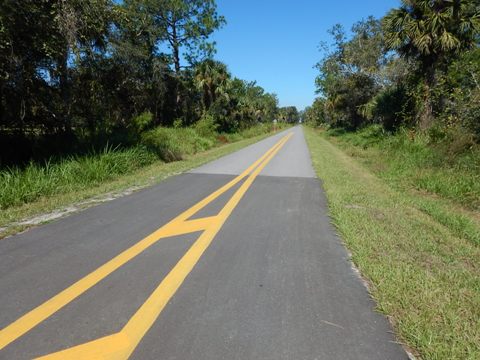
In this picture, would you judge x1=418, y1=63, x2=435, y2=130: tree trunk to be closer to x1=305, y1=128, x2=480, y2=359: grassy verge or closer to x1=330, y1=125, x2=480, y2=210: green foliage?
x1=330, y1=125, x2=480, y2=210: green foliage

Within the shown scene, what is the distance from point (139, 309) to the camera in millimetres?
2807

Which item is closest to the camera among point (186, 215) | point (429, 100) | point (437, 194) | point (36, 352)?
point (36, 352)

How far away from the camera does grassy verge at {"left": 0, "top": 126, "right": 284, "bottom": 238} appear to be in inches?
244

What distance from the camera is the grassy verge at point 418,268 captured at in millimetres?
2561

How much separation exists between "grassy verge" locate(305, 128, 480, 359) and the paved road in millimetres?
198

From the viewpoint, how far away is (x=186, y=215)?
5691mm

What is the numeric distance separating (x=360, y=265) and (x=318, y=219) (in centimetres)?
199

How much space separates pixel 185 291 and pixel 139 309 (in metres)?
0.47

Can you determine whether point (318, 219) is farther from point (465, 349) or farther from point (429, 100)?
point (429, 100)

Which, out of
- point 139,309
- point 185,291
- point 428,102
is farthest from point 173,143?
point 139,309

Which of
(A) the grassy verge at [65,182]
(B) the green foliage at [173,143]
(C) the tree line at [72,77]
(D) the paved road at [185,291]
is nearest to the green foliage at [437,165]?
(D) the paved road at [185,291]

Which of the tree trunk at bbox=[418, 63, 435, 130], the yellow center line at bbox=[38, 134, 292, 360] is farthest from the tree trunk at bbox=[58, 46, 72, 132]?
the tree trunk at bbox=[418, 63, 435, 130]

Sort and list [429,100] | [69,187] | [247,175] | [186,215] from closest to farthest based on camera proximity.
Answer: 1. [186,215]
2. [69,187]
3. [247,175]
4. [429,100]

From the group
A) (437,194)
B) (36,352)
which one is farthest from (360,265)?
(437,194)
